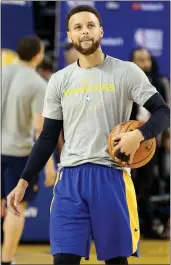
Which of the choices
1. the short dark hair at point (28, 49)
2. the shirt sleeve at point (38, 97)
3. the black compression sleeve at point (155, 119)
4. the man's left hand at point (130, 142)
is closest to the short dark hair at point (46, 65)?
the short dark hair at point (28, 49)

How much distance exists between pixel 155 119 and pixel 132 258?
3260mm

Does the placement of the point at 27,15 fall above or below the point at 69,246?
above

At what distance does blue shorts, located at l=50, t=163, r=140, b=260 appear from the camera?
3846 mm

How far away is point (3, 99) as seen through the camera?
6051 mm

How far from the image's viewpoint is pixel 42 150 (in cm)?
411

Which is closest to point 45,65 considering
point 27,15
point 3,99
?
point 27,15

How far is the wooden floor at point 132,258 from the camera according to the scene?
21.7ft

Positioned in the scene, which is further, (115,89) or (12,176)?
(12,176)

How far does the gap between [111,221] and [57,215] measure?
31 cm

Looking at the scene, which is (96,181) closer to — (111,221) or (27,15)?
(111,221)

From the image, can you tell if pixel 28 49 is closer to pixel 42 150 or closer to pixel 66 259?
pixel 42 150

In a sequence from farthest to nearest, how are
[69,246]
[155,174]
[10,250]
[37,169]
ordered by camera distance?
[155,174] < [10,250] < [37,169] < [69,246]

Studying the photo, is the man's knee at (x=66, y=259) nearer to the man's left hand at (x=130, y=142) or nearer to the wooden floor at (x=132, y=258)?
the man's left hand at (x=130, y=142)

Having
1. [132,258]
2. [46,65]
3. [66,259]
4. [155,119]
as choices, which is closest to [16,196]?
[66,259]
